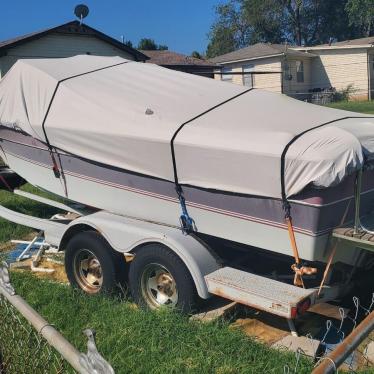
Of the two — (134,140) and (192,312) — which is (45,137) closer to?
(134,140)

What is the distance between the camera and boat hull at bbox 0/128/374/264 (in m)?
4.18

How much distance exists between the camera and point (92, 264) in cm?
565

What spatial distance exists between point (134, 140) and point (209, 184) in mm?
987

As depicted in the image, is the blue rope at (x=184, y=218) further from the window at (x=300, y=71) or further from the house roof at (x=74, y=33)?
the window at (x=300, y=71)

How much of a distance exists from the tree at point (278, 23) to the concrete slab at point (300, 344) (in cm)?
6012

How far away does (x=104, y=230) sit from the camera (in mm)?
5336

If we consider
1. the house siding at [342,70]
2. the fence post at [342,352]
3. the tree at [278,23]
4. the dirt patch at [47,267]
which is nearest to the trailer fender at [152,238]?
the dirt patch at [47,267]

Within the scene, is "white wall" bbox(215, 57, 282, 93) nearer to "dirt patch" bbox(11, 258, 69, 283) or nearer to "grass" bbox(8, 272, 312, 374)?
"dirt patch" bbox(11, 258, 69, 283)

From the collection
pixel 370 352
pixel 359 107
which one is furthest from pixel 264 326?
pixel 359 107

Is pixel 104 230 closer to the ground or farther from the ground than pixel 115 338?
farther from the ground

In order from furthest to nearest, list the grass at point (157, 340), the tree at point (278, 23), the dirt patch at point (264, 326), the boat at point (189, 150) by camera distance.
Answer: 1. the tree at point (278, 23)
2. the dirt patch at point (264, 326)
3. the boat at point (189, 150)
4. the grass at point (157, 340)

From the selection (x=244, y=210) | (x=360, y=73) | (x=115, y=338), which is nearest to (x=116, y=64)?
(x=244, y=210)

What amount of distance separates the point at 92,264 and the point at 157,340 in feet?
5.18

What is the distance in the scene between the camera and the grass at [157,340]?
12.9 ft
